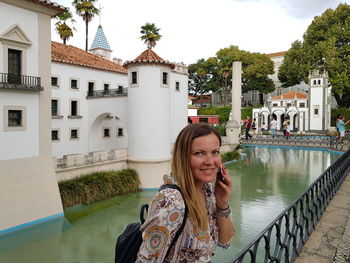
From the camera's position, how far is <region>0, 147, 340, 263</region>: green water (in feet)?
29.1

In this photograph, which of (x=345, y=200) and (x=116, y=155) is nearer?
(x=345, y=200)

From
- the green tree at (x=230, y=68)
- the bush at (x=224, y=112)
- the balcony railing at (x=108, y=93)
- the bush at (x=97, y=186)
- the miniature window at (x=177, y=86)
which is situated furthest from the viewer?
the green tree at (x=230, y=68)

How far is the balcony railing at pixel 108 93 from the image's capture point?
19453mm

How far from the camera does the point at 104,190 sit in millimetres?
14258

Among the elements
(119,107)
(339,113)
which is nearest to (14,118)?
(119,107)

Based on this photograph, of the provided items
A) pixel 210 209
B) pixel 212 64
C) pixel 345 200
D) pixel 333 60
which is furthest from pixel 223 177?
pixel 212 64

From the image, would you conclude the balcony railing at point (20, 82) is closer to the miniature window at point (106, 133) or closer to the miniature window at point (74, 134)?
the miniature window at point (74, 134)

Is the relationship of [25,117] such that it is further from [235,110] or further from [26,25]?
[235,110]

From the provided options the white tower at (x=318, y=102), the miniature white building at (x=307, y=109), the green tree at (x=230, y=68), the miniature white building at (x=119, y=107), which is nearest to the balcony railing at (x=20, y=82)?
the miniature white building at (x=119, y=107)

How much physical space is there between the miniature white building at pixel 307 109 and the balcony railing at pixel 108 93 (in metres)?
32.1

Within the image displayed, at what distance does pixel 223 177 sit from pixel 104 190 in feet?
43.1

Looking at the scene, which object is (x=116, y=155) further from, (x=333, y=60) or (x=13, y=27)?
(x=333, y=60)

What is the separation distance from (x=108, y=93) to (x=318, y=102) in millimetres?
34206

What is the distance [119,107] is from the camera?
19.7 m
